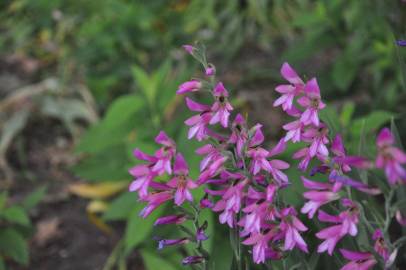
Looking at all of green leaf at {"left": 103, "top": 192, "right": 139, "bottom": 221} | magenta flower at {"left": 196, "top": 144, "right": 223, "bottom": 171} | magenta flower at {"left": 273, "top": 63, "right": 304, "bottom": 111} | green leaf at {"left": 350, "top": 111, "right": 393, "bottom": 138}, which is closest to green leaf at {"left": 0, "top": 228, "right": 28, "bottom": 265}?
green leaf at {"left": 103, "top": 192, "right": 139, "bottom": 221}

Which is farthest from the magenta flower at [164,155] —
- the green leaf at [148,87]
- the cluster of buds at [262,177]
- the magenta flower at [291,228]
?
the green leaf at [148,87]

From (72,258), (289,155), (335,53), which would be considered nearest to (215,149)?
(289,155)

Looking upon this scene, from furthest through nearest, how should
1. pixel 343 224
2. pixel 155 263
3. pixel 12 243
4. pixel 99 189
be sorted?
pixel 99 189, pixel 12 243, pixel 155 263, pixel 343 224

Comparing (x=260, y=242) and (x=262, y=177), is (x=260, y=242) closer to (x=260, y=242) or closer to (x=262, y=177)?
(x=260, y=242)

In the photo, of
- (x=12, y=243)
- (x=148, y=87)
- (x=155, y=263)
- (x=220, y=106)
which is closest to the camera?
(x=220, y=106)

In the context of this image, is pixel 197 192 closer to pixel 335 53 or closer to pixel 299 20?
pixel 299 20

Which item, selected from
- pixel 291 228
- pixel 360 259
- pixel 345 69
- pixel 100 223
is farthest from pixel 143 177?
pixel 345 69
